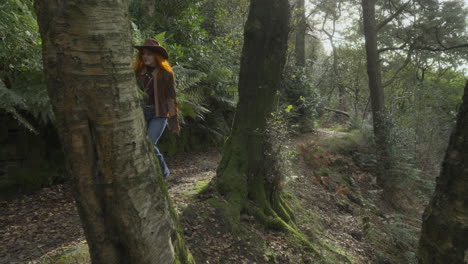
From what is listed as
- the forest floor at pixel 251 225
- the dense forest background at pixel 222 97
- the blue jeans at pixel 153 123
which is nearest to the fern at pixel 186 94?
the dense forest background at pixel 222 97

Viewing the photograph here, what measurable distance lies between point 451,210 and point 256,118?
306 centimetres

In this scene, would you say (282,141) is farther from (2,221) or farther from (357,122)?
(357,122)

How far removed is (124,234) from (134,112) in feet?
2.81

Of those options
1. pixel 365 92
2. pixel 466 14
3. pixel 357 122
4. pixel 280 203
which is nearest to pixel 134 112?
pixel 280 203

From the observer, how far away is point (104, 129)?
6.20 feet

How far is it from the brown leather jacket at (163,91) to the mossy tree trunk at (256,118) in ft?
3.69

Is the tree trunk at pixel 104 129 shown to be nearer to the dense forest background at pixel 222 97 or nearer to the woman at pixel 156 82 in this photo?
the woman at pixel 156 82

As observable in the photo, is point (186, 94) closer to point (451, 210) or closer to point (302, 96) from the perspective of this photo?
point (451, 210)

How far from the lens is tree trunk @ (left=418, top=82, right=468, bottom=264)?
1.88 meters

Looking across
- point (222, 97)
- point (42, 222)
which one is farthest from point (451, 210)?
point (222, 97)

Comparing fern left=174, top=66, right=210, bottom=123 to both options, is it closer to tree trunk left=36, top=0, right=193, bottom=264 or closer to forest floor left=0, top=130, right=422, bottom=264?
forest floor left=0, top=130, right=422, bottom=264

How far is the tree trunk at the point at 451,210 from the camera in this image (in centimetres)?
188

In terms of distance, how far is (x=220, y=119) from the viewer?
360 inches

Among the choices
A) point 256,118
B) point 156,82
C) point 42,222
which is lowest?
point 42,222
